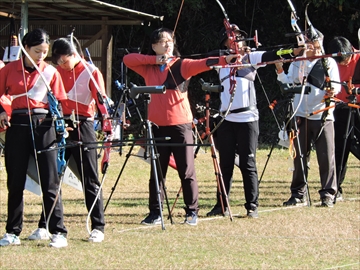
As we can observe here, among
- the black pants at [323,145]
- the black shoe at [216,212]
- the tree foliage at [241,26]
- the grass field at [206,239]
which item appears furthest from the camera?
the tree foliage at [241,26]

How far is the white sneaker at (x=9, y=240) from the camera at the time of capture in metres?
5.24

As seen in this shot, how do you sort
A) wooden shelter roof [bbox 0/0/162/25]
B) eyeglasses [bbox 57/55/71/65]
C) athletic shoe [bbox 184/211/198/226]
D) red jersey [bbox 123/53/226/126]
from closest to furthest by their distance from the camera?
eyeglasses [bbox 57/55/71/65] < red jersey [bbox 123/53/226/126] < athletic shoe [bbox 184/211/198/226] < wooden shelter roof [bbox 0/0/162/25]

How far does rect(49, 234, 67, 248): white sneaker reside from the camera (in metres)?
5.20

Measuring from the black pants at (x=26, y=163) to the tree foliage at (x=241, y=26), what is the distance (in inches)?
403

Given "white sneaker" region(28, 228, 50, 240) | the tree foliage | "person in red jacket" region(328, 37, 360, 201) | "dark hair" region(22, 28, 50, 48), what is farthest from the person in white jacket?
the tree foliage

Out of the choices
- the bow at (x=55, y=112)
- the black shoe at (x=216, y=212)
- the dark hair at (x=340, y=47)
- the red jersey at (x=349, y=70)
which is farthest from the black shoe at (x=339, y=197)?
the bow at (x=55, y=112)

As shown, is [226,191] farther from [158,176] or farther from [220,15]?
[220,15]

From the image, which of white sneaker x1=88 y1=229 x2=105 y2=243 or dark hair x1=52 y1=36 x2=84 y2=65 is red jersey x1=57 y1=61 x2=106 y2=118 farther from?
white sneaker x1=88 y1=229 x2=105 y2=243

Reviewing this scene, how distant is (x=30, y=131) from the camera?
5148 mm

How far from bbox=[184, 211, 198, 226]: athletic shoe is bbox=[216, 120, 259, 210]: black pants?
25.8 inches

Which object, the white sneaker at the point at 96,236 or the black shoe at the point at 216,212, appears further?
the black shoe at the point at 216,212

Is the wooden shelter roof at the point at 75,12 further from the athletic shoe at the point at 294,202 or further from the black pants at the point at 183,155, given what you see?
the black pants at the point at 183,155

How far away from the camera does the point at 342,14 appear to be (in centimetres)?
1579

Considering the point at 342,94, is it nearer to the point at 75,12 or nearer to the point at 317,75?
the point at 317,75
